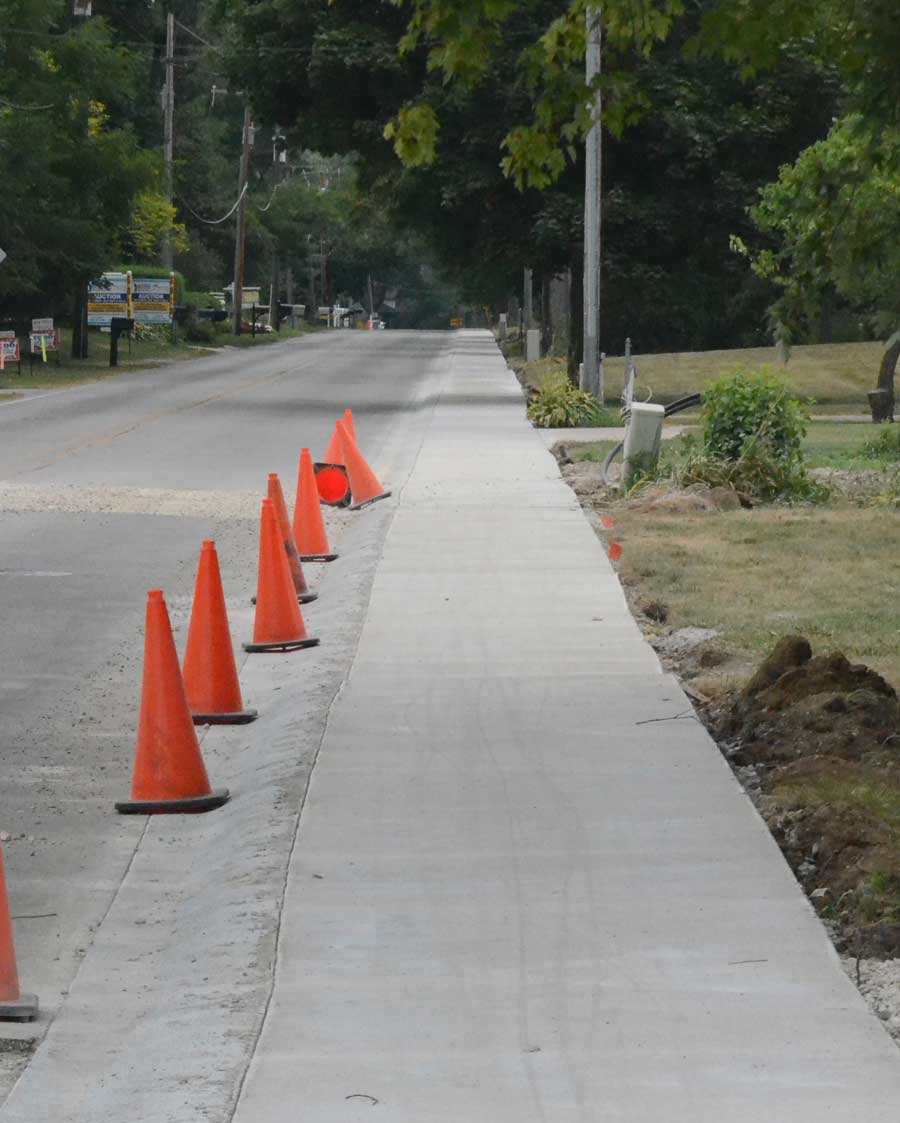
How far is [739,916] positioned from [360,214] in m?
44.0

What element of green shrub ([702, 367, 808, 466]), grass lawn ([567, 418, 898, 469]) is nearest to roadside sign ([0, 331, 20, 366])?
grass lawn ([567, 418, 898, 469])

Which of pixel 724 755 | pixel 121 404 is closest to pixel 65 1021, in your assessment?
pixel 724 755

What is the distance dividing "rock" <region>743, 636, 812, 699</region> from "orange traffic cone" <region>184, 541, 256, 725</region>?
2.27 metres

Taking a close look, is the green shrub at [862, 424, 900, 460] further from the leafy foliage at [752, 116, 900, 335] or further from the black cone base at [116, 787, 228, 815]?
the black cone base at [116, 787, 228, 815]

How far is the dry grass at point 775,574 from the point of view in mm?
10359

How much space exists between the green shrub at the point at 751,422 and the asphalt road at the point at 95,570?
362cm

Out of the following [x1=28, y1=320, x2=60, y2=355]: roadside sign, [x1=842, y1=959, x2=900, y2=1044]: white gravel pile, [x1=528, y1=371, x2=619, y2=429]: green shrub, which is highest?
[x1=28, y1=320, x2=60, y2=355]: roadside sign

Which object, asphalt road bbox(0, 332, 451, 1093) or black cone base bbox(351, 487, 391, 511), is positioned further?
black cone base bbox(351, 487, 391, 511)

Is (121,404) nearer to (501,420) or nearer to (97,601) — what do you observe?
(501,420)

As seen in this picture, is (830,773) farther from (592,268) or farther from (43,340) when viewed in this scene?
(43,340)

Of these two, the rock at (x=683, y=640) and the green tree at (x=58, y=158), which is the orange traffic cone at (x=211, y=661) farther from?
the green tree at (x=58, y=158)

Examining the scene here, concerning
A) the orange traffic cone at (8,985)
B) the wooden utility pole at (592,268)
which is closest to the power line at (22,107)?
the wooden utility pole at (592,268)

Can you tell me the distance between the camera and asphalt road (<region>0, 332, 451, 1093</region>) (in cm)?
663

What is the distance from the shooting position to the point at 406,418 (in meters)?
31.3
